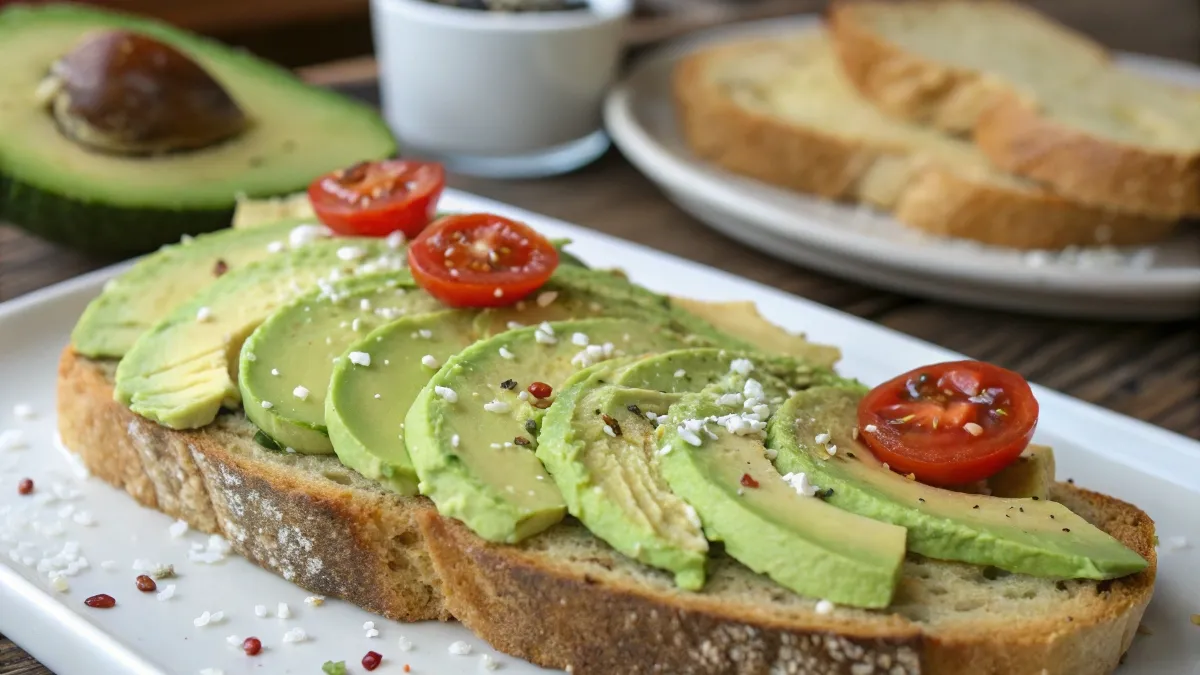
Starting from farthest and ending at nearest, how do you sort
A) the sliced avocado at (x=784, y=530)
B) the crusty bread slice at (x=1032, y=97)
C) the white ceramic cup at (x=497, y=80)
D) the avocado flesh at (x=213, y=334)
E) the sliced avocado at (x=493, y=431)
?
the white ceramic cup at (x=497, y=80), the crusty bread slice at (x=1032, y=97), the avocado flesh at (x=213, y=334), the sliced avocado at (x=493, y=431), the sliced avocado at (x=784, y=530)

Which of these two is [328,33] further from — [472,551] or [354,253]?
[472,551]

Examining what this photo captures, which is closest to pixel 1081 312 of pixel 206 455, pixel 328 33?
pixel 206 455

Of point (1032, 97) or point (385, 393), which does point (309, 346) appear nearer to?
point (385, 393)

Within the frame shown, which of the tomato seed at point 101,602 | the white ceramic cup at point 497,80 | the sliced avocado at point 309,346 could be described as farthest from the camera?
the white ceramic cup at point 497,80

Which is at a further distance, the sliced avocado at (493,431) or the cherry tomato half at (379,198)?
the cherry tomato half at (379,198)

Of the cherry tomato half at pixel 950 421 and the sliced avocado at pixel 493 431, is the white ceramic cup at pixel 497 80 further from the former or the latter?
the cherry tomato half at pixel 950 421

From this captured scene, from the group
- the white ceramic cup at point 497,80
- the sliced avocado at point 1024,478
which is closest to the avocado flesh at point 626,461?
the sliced avocado at point 1024,478

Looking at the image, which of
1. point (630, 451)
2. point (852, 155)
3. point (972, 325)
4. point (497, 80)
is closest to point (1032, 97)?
point (852, 155)

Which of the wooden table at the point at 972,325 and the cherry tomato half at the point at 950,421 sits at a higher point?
the cherry tomato half at the point at 950,421
